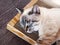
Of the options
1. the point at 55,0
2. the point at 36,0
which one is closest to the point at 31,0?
the point at 36,0

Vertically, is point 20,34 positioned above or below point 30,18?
below

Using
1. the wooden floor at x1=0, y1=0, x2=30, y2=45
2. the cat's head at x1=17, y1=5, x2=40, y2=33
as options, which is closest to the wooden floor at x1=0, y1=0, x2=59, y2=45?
the wooden floor at x1=0, y1=0, x2=30, y2=45

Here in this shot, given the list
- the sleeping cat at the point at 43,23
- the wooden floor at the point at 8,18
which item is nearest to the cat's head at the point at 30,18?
the sleeping cat at the point at 43,23

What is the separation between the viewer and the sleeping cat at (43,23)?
1.40m

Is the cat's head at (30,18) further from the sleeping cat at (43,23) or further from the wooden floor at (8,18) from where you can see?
the wooden floor at (8,18)

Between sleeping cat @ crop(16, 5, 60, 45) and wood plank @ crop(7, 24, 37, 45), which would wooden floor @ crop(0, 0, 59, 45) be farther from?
sleeping cat @ crop(16, 5, 60, 45)

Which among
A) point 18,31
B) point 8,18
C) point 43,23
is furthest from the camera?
point 8,18

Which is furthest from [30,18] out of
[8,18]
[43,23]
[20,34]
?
[8,18]

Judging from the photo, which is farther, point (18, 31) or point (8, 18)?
point (8, 18)

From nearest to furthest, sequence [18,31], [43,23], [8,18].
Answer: [43,23], [18,31], [8,18]

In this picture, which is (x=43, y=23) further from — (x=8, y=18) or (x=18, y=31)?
(x=8, y=18)

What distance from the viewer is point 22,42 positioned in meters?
1.57

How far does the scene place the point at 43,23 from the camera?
1394mm

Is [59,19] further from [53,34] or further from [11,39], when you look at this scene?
[11,39]
